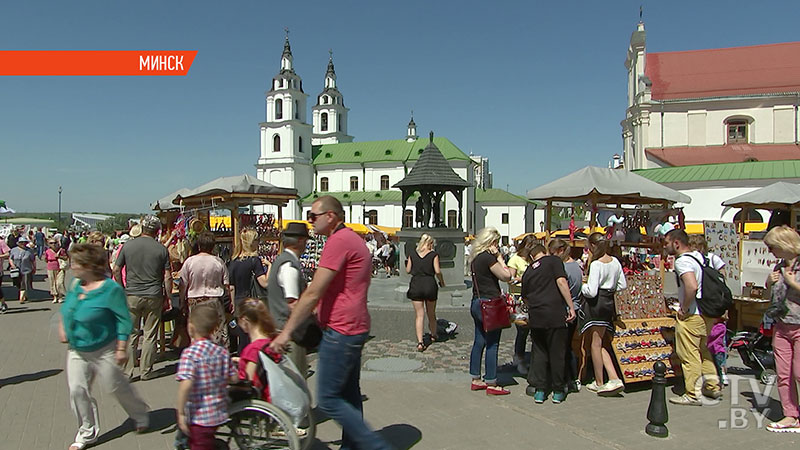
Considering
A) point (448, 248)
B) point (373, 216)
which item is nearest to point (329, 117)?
point (373, 216)

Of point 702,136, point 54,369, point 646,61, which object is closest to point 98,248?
point 54,369

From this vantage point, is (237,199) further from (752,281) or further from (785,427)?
(785,427)

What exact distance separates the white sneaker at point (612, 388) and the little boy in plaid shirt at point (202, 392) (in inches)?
161

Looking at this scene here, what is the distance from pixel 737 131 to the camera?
141 feet

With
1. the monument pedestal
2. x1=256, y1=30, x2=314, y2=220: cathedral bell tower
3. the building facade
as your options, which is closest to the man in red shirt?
the monument pedestal

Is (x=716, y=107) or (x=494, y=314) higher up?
(x=716, y=107)

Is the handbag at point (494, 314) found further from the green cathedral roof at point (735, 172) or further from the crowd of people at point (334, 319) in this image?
the green cathedral roof at point (735, 172)

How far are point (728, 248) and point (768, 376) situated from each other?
3.27 m

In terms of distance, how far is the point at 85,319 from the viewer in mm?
4230

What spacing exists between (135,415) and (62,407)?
151 cm

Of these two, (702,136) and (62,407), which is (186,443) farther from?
(702,136)

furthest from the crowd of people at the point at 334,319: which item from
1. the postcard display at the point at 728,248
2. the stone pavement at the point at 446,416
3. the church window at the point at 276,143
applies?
the church window at the point at 276,143

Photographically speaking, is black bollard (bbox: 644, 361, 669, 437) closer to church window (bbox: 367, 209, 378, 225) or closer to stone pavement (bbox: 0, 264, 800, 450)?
stone pavement (bbox: 0, 264, 800, 450)

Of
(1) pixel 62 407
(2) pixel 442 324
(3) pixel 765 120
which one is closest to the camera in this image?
(1) pixel 62 407
